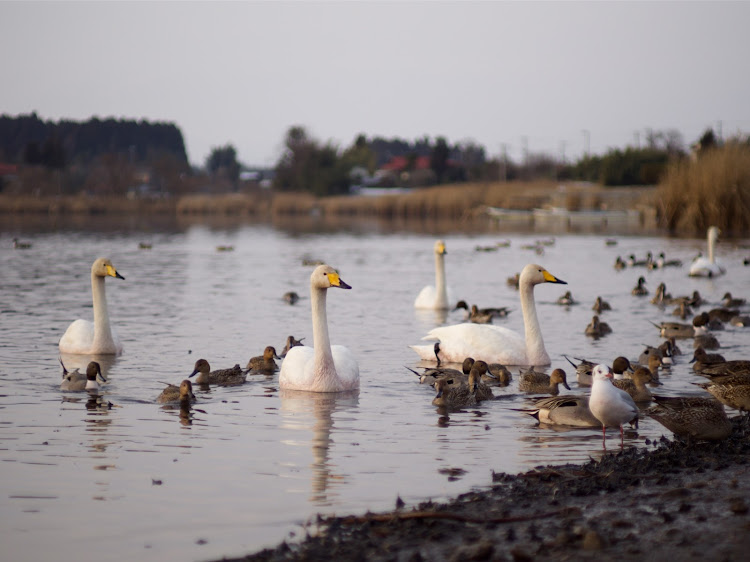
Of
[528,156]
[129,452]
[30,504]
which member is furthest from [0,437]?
[528,156]

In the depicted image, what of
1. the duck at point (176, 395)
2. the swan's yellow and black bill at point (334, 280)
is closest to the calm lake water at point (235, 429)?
the duck at point (176, 395)

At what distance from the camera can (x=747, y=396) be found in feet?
27.7

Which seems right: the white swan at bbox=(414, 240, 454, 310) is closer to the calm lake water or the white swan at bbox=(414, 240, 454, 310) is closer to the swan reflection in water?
the calm lake water

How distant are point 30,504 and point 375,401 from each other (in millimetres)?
4173

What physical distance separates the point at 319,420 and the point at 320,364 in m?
1.17

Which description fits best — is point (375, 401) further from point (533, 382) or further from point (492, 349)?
point (492, 349)

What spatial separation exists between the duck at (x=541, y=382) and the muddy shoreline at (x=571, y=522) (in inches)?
126

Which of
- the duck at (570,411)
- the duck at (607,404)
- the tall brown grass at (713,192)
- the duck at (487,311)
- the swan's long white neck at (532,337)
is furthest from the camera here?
the tall brown grass at (713,192)

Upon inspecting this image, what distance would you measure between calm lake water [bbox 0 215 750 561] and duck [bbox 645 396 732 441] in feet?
1.74

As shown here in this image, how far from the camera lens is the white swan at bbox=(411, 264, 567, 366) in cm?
1196

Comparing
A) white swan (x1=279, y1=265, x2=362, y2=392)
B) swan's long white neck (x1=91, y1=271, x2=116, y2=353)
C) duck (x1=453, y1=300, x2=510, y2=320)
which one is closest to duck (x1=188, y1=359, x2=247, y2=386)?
white swan (x1=279, y1=265, x2=362, y2=392)

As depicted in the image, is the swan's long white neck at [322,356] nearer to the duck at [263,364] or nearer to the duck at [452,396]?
the duck at [452,396]

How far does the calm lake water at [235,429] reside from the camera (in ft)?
20.5

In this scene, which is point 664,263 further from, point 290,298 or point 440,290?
point 290,298
